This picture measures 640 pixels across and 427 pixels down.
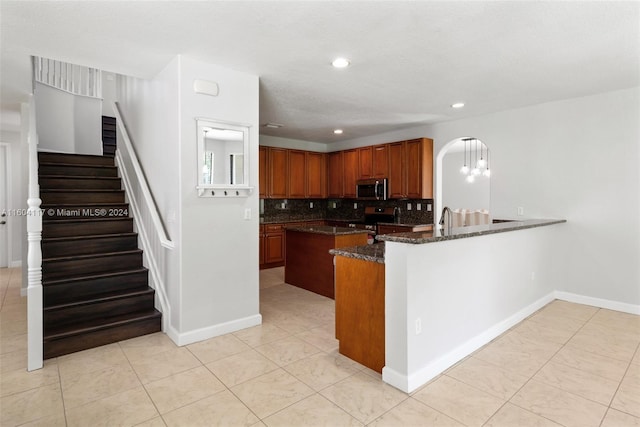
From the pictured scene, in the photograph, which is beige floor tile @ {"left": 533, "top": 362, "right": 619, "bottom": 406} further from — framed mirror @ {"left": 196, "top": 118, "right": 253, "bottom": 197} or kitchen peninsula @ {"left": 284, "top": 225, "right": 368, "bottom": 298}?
framed mirror @ {"left": 196, "top": 118, "right": 253, "bottom": 197}

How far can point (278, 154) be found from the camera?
6.76 m

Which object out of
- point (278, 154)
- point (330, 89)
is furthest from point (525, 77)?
point (278, 154)

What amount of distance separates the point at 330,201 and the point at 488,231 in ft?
17.2

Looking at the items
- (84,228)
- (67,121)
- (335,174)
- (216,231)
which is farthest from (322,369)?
(67,121)

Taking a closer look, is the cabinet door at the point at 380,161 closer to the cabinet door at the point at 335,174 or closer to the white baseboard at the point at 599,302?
the cabinet door at the point at 335,174

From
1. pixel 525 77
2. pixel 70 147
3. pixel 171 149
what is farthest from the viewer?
pixel 70 147

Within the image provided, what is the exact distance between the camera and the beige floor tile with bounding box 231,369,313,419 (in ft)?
7.00

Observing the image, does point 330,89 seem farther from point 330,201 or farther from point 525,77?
point 330,201

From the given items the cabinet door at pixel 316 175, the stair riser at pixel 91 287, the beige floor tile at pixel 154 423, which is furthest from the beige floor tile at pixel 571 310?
the cabinet door at pixel 316 175

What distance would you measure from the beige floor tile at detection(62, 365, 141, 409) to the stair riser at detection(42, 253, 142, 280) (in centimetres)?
128

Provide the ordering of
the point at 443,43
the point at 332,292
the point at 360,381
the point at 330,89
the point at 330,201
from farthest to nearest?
1. the point at 330,201
2. the point at 332,292
3. the point at 330,89
4. the point at 443,43
5. the point at 360,381

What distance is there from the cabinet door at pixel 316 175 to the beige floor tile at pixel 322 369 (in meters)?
4.74

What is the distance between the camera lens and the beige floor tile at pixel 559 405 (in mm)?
2006

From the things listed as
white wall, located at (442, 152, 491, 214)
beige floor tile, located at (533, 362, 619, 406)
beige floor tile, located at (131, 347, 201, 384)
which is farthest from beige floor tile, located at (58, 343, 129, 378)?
white wall, located at (442, 152, 491, 214)
